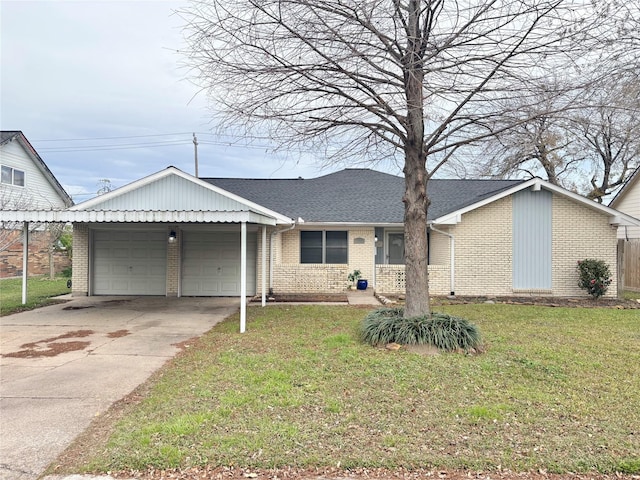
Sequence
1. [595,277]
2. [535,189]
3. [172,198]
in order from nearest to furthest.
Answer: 1. [172,198]
2. [595,277]
3. [535,189]

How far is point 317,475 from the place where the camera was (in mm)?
3084

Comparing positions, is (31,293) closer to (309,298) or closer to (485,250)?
(309,298)

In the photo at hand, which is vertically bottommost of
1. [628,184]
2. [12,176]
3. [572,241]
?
[572,241]

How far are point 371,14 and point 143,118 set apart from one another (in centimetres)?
1257

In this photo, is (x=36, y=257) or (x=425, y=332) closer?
(x=425, y=332)

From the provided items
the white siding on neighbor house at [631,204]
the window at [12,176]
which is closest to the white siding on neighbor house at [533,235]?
the white siding on neighbor house at [631,204]

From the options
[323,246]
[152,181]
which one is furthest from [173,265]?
[323,246]

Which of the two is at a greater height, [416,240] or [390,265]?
[416,240]

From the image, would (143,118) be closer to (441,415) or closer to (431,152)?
(431,152)

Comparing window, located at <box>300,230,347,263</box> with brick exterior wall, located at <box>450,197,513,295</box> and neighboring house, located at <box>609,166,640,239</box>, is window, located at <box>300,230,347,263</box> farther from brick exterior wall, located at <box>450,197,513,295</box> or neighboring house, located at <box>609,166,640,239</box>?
neighboring house, located at <box>609,166,640,239</box>

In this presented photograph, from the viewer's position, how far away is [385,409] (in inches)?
166

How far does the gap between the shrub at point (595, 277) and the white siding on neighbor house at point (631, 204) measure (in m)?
6.57

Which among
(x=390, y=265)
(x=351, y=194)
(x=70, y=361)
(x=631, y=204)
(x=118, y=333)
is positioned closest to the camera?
(x=70, y=361)

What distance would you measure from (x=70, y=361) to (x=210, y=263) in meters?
7.92
